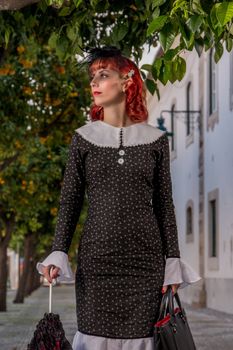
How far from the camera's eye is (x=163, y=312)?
400 cm

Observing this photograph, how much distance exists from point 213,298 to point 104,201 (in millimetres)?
18482

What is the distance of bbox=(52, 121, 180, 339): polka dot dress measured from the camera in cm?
403

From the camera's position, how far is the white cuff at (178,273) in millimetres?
4082

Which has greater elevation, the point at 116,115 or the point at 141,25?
the point at 141,25

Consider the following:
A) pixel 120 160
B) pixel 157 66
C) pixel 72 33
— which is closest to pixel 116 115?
pixel 120 160

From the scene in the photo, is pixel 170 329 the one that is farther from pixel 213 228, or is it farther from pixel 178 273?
pixel 213 228

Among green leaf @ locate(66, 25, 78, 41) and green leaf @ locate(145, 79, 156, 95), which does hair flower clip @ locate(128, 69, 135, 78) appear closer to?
green leaf @ locate(145, 79, 156, 95)

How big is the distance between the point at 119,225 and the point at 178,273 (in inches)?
13.6

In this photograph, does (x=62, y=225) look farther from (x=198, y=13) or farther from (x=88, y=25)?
(x=88, y=25)

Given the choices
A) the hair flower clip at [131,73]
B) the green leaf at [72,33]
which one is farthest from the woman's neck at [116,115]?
the green leaf at [72,33]

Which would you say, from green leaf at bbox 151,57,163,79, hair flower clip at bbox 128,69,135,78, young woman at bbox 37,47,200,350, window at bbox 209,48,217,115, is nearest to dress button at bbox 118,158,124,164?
young woman at bbox 37,47,200,350

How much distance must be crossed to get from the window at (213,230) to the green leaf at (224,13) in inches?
699

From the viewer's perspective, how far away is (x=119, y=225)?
13.4 feet

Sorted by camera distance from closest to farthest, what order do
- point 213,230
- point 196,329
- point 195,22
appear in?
point 195,22, point 196,329, point 213,230
